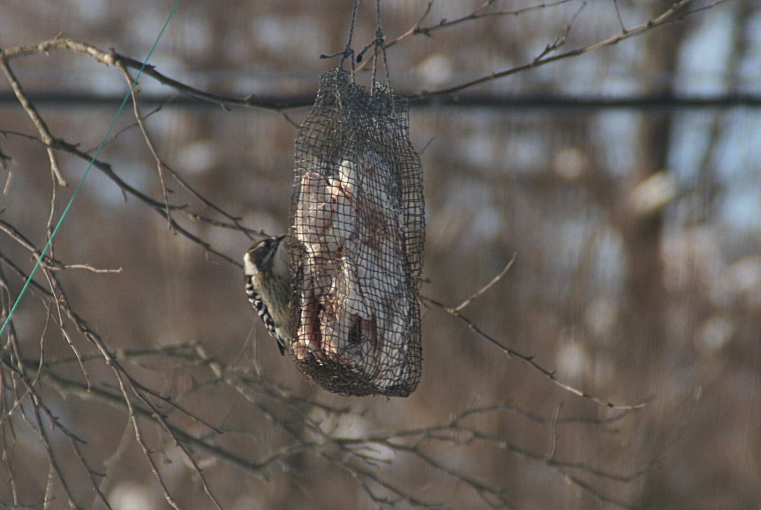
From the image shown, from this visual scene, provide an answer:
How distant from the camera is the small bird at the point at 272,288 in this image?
347cm

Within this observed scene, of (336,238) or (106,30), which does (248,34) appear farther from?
(336,238)

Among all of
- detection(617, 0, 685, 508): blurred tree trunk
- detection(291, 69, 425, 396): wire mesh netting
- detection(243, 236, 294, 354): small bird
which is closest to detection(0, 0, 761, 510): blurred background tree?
detection(617, 0, 685, 508): blurred tree trunk

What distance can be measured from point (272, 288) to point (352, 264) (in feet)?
4.07

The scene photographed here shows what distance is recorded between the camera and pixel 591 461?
466 cm

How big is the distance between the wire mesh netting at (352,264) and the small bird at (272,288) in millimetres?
844

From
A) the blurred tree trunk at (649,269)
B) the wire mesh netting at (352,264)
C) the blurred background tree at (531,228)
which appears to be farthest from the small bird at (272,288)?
the blurred tree trunk at (649,269)

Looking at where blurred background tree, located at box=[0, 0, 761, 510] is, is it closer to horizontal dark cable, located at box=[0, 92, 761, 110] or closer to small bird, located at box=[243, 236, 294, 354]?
horizontal dark cable, located at box=[0, 92, 761, 110]

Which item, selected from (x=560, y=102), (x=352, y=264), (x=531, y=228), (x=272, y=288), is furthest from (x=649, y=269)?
(x=352, y=264)

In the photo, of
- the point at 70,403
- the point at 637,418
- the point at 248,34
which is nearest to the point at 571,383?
the point at 637,418

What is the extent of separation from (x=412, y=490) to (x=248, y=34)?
10.6ft

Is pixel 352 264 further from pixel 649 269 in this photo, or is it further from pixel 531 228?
pixel 649 269

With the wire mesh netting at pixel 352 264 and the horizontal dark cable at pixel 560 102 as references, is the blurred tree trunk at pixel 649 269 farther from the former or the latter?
the wire mesh netting at pixel 352 264

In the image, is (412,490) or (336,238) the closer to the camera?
(336,238)

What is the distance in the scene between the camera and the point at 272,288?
3.51 meters
